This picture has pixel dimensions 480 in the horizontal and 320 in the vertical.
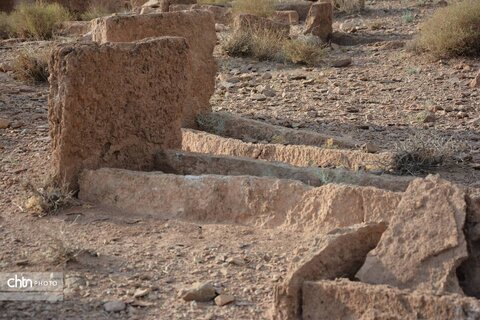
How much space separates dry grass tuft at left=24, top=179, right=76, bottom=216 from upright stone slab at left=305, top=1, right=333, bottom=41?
9180 mm

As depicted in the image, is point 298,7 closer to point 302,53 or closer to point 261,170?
point 302,53

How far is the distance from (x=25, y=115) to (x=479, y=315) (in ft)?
21.3

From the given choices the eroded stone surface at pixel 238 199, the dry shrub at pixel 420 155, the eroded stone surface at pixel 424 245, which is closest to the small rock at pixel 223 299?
the eroded stone surface at pixel 424 245

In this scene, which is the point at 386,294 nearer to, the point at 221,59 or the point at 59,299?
the point at 59,299

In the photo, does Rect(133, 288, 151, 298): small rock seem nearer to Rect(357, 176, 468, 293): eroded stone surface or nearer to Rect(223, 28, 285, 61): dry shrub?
Rect(357, 176, 468, 293): eroded stone surface

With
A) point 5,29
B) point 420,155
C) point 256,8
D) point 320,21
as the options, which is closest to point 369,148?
point 420,155

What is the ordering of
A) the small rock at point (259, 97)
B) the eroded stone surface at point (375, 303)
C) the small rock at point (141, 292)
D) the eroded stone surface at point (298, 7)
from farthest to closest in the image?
the eroded stone surface at point (298, 7) → the small rock at point (259, 97) → the small rock at point (141, 292) → the eroded stone surface at point (375, 303)

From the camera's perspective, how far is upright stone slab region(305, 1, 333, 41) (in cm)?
1456

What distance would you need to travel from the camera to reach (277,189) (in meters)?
5.49

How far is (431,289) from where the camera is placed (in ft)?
12.5

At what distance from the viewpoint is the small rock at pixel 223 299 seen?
14.1 feet

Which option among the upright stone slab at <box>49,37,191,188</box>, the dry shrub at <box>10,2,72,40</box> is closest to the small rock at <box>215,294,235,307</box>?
the upright stone slab at <box>49,37,191,188</box>

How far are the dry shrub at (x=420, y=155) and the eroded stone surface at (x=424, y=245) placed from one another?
10.2 ft

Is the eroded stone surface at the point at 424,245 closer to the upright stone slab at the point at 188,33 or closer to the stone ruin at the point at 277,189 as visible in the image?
the stone ruin at the point at 277,189
